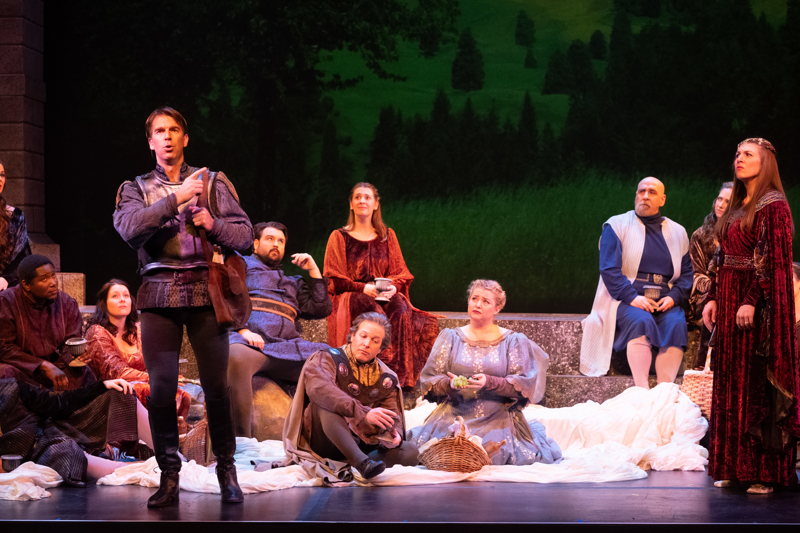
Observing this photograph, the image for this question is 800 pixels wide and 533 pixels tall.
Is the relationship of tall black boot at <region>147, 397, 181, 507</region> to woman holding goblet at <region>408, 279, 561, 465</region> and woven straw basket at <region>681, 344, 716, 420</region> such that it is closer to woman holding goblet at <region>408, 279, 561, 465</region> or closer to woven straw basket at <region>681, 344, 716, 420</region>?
woman holding goblet at <region>408, 279, 561, 465</region>

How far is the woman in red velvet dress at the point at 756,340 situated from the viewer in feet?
11.9

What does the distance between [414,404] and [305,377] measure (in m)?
1.42

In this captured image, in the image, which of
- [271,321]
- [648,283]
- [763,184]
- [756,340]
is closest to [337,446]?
[271,321]

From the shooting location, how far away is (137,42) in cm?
869

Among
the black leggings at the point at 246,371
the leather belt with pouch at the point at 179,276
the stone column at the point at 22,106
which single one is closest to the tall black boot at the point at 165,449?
the leather belt with pouch at the point at 179,276

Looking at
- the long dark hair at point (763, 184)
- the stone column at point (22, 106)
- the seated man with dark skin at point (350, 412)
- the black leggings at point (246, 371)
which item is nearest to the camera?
the long dark hair at point (763, 184)

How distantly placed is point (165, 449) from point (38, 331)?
4.98 feet

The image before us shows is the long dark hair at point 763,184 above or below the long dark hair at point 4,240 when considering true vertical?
above

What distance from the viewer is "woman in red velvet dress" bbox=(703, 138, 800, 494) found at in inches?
143

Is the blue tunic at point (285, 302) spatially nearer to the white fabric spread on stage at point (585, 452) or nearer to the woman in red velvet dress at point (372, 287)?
the woman in red velvet dress at point (372, 287)

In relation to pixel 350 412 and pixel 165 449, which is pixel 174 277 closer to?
pixel 165 449

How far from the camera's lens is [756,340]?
373 cm

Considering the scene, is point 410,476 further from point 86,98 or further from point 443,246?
point 86,98

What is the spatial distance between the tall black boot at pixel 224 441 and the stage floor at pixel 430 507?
77 millimetres
